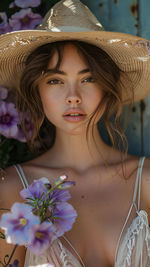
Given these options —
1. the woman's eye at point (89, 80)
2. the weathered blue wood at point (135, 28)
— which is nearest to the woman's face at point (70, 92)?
the woman's eye at point (89, 80)

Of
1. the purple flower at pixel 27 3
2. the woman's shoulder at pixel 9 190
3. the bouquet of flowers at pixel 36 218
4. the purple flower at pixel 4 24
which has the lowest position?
the woman's shoulder at pixel 9 190

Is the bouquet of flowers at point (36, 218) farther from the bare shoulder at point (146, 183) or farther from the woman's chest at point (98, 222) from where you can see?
the bare shoulder at point (146, 183)

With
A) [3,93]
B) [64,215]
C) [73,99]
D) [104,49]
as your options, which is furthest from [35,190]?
[3,93]

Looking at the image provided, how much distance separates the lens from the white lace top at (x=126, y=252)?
1720 mm

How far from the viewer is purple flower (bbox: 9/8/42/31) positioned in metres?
2.15

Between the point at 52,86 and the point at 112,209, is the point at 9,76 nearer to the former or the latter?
the point at 52,86

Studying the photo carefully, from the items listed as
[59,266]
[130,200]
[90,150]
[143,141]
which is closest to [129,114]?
[143,141]

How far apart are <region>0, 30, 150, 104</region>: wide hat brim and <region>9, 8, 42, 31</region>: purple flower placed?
9.3 inches

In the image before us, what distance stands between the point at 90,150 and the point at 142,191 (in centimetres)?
29

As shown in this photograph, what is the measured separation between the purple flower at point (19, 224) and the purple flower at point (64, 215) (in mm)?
151

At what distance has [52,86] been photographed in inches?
72.3

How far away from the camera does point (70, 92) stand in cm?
179

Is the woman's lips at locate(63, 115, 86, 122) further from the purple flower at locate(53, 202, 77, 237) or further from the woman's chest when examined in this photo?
the purple flower at locate(53, 202, 77, 237)

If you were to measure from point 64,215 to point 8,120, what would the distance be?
38.5 inches
